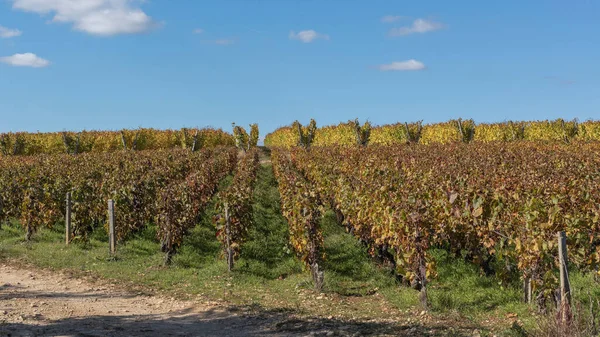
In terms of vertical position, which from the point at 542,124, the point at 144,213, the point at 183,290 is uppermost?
the point at 542,124

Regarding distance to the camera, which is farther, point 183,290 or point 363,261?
point 363,261

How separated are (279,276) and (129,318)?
395cm

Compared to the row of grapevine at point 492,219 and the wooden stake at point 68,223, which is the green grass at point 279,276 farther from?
the row of grapevine at point 492,219

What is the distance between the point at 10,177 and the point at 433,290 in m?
14.9

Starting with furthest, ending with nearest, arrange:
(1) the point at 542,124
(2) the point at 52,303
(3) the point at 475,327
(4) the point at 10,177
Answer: (1) the point at 542,124 < (4) the point at 10,177 < (2) the point at 52,303 < (3) the point at 475,327

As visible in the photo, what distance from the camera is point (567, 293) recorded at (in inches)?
316

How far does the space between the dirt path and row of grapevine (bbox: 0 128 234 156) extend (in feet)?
142

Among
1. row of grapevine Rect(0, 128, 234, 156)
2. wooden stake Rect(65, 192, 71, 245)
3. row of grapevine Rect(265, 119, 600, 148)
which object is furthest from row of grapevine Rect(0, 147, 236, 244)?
row of grapevine Rect(0, 128, 234, 156)

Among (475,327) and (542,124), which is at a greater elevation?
(542,124)

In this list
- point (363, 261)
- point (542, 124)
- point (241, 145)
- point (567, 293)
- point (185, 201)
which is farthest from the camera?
point (241, 145)

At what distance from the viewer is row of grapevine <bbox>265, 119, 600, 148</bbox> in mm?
50500

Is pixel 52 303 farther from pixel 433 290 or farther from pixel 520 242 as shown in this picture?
pixel 520 242

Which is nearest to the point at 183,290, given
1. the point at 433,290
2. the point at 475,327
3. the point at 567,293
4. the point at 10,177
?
the point at 433,290

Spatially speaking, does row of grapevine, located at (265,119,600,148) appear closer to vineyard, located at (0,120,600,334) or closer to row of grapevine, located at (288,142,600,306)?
vineyard, located at (0,120,600,334)
